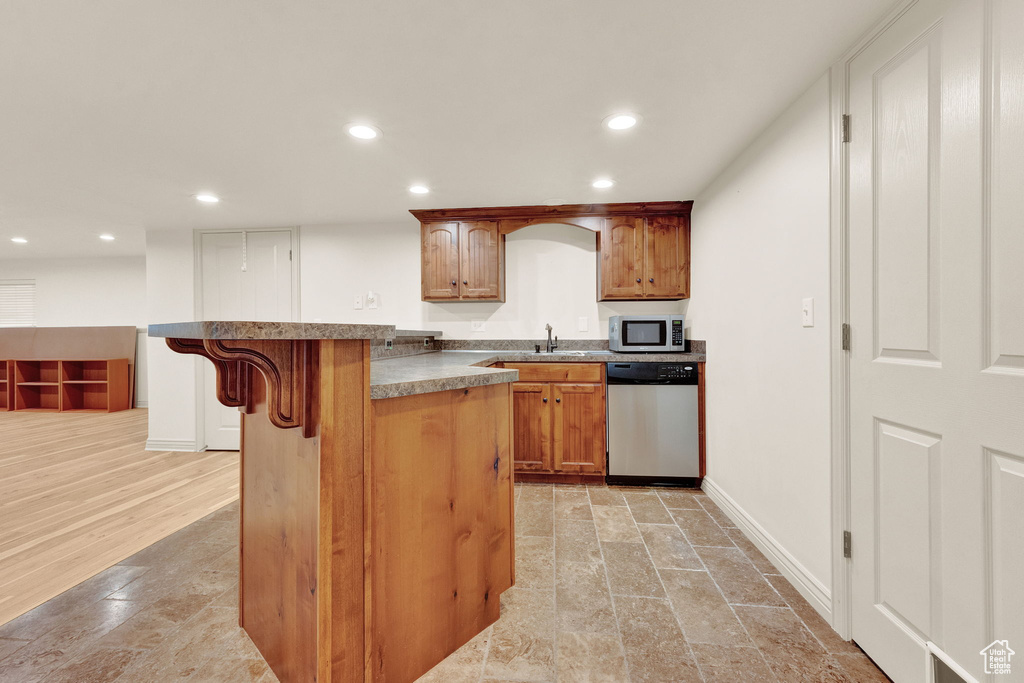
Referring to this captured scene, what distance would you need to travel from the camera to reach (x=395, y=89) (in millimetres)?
1706

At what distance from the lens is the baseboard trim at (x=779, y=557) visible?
4.94ft

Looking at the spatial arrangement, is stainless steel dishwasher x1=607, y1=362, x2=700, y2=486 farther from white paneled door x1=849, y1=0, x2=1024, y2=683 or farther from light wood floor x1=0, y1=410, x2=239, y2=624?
light wood floor x1=0, y1=410, x2=239, y2=624

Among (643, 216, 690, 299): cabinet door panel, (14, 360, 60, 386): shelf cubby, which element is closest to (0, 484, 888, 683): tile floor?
(643, 216, 690, 299): cabinet door panel

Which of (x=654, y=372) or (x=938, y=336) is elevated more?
(x=938, y=336)

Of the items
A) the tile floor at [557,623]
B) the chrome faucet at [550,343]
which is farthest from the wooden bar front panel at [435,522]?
the chrome faucet at [550,343]

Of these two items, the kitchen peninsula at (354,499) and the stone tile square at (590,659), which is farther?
the stone tile square at (590,659)

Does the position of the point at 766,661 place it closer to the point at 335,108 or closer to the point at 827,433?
the point at 827,433

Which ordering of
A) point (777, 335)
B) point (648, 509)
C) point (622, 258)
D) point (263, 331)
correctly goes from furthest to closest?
point (622, 258) < point (648, 509) < point (777, 335) < point (263, 331)

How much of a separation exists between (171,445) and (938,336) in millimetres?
5264

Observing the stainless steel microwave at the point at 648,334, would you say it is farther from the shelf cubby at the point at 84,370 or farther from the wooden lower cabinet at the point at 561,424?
the shelf cubby at the point at 84,370

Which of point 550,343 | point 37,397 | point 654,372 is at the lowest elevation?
point 37,397

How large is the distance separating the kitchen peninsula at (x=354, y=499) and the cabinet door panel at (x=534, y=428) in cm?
153

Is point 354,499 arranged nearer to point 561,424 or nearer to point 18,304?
point 561,424

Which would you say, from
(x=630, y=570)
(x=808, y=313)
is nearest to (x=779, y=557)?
(x=630, y=570)
